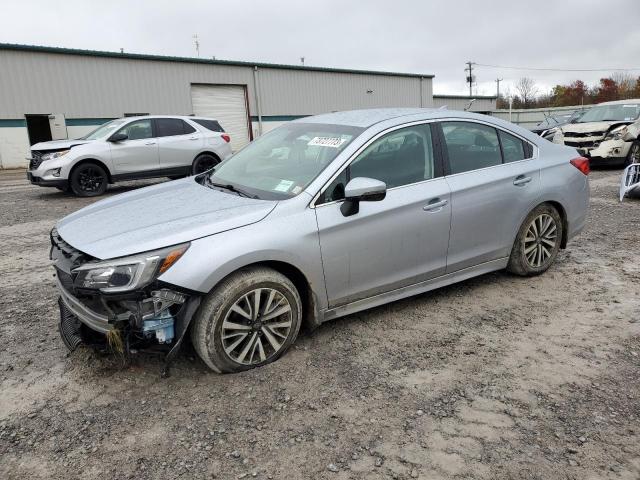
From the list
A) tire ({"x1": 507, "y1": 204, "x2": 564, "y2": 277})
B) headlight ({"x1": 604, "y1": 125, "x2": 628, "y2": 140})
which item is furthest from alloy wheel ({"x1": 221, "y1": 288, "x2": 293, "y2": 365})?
headlight ({"x1": 604, "y1": 125, "x2": 628, "y2": 140})

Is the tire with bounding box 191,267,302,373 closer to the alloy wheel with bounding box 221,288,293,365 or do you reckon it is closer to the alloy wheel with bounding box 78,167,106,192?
the alloy wheel with bounding box 221,288,293,365

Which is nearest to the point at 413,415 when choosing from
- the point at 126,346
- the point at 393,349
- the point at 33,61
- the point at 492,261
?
the point at 393,349

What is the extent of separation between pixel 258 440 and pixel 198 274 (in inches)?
37.8

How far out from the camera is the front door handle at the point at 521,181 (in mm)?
4363

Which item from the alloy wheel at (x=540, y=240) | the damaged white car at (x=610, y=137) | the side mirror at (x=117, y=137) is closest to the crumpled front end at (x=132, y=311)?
the alloy wheel at (x=540, y=240)

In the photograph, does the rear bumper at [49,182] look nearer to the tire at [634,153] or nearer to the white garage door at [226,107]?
the tire at [634,153]

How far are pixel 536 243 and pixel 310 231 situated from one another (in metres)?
2.46

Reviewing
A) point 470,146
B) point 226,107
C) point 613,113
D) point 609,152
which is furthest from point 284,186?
point 226,107

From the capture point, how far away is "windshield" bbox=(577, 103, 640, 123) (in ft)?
42.1

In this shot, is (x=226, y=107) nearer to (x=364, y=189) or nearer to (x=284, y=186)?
(x=284, y=186)

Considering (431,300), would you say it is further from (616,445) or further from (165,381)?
(165,381)

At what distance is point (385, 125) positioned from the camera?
3879 mm

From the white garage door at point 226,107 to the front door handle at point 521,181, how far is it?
23.9 m

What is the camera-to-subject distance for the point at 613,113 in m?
13.3
